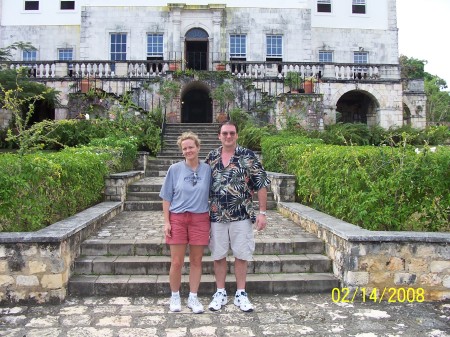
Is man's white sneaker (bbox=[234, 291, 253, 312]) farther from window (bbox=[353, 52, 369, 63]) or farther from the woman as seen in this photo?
window (bbox=[353, 52, 369, 63])

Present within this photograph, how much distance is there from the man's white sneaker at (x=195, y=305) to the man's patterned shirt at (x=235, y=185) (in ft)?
2.93

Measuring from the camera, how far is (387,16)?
24.4 metres

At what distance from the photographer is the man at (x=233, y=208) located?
451cm

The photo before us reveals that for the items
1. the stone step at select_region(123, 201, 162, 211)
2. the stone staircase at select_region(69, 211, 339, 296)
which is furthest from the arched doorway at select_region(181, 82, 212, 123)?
the stone staircase at select_region(69, 211, 339, 296)

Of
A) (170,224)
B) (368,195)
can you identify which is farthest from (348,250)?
(170,224)

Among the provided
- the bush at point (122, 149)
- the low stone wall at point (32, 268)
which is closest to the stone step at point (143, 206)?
the bush at point (122, 149)

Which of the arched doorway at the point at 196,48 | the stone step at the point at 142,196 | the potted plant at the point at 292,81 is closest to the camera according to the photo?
the stone step at the point at 142,196

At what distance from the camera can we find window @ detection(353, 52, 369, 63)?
2434cm

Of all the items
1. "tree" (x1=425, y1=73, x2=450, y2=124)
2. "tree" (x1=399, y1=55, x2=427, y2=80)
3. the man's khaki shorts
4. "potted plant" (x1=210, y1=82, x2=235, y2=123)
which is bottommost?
the man's khaki shorts

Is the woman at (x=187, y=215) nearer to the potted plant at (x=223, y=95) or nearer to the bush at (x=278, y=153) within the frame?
the bush at (x=278, y=153)

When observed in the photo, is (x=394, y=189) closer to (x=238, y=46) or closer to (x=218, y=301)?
(x=218, y=301)

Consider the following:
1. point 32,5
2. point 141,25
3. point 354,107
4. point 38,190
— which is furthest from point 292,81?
point 32,5
